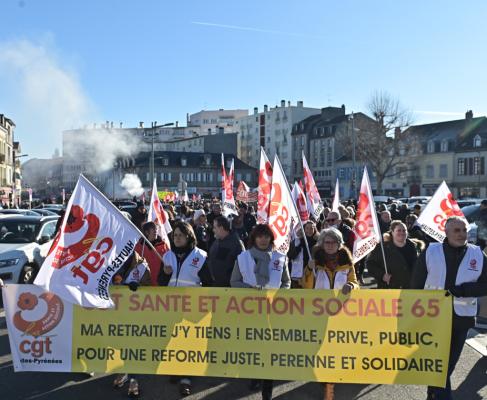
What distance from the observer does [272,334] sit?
16.6 feet

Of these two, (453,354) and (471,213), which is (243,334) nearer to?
(453,354)

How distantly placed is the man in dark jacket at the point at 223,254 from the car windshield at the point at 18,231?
18.0ft

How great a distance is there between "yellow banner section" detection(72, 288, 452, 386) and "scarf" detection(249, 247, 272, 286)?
315 millimetres

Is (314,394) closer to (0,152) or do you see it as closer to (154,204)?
(154,204)

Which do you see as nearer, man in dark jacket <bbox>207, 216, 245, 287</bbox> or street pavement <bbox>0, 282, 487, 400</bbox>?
street pavement <bbox>0, 282, 487, 400</bbox>

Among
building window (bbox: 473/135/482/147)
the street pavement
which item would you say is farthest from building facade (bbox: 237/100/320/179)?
the street pavement

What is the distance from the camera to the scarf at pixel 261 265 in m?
5.45

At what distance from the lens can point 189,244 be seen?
5719 millimetres

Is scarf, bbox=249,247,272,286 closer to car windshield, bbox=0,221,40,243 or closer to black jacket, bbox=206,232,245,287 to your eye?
black jacket, bbox=206,232,245,287

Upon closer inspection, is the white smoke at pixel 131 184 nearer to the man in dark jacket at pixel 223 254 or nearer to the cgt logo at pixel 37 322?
the man in dark jacket at pixel 223 254

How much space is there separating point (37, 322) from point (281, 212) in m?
3.24

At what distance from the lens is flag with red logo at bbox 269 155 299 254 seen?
23.2ft

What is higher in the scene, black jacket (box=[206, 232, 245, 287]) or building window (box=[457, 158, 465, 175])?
building window (box=[457, 158, 465, 175])

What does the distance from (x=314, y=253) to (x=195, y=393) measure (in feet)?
5.89
